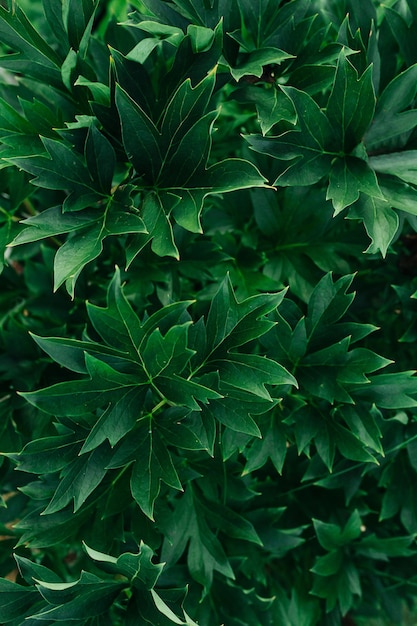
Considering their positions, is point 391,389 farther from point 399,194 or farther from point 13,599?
point 13,599

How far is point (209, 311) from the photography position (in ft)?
3.16

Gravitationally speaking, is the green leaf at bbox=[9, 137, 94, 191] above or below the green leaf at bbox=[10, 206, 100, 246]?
above

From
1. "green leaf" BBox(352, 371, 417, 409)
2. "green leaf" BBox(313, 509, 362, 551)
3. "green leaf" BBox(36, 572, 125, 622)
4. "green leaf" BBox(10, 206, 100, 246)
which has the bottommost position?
"green leaf" BBox(313, 509, 362, 551)

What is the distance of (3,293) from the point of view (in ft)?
4.39

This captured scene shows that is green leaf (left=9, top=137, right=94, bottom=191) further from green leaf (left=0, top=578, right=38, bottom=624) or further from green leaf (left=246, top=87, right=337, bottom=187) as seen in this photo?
green leaf (left=0, top=578, right=38, bottom=624)

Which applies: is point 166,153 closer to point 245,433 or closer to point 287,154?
point 287,154

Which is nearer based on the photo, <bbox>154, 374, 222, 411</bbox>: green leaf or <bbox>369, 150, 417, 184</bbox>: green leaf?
<bbox>154, 374, 222, 411</bbox>: green leaf

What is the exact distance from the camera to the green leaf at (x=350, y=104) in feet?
3.12

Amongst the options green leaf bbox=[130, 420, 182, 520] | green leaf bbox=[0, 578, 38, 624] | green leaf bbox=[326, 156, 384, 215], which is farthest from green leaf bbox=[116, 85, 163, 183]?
green leaf bbox=[0, 578, 38, 624]

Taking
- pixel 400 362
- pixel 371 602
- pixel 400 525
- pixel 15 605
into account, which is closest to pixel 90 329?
pixel 15 605

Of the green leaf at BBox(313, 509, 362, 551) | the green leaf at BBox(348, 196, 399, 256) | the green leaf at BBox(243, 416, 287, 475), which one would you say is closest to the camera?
the green leaf at BBox(348, 196, 399, 256)

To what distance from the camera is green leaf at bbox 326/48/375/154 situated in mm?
952

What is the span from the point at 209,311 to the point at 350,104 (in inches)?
14.5

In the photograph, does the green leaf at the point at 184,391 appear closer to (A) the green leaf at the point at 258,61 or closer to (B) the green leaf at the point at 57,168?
(B) the green leaf at the point at 57,168
